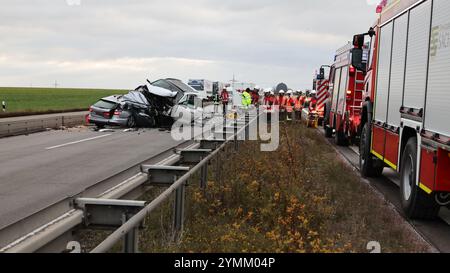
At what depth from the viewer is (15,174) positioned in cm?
1132

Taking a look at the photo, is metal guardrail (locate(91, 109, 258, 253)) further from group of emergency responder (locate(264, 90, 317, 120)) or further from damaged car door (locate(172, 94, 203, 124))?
group of emergency responder (locate(264, 90, 317, 120))

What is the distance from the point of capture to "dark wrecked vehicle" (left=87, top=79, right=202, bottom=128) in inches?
922

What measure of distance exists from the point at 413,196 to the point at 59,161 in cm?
850

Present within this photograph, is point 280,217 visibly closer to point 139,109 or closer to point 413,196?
point 413,196

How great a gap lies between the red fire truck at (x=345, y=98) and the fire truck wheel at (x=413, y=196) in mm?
7903

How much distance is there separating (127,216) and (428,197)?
498cm

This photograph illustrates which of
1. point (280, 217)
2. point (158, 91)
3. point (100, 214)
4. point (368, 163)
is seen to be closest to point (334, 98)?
point (158, 91)

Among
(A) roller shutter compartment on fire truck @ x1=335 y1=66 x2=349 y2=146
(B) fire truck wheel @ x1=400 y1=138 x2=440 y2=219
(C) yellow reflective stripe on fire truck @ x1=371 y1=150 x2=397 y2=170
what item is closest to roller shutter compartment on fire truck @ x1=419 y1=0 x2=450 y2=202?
(B) fire truck wheel @ x1=400 y1=138 x2=440 y2=219

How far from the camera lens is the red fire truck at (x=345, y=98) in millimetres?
17359

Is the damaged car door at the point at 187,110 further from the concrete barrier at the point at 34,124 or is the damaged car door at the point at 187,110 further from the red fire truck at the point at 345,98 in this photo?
the red fire truck at the point at 345,98

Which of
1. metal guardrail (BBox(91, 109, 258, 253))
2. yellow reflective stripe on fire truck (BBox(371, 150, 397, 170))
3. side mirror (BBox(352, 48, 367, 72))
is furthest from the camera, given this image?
side mirror (BBox(352, 48, 367, 72))

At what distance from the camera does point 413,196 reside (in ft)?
25.8

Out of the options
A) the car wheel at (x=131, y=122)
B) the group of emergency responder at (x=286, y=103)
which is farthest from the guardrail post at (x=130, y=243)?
the group of emergency responder at (x=286, y=103)
